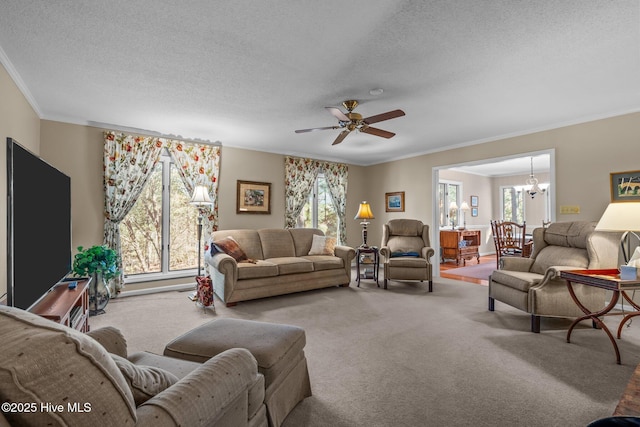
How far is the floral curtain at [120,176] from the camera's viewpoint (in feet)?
14.3

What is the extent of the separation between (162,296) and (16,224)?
3.34 metres

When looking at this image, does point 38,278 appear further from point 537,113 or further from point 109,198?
point 537,113

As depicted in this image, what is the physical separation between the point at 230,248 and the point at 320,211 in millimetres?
2682

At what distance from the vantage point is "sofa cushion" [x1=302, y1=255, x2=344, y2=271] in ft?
16.0

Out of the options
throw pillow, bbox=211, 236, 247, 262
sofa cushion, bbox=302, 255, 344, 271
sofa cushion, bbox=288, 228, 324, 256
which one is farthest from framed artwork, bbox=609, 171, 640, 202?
throw pillow, bbox=211, 236, 247, 262

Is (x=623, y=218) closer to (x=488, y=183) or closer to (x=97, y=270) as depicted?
(x=97, y=270)

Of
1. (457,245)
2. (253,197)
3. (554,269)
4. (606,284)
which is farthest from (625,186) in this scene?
(253,197)

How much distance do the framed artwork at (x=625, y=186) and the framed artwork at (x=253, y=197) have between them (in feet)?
16.6

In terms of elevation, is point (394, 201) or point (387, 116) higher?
point (387, 116)

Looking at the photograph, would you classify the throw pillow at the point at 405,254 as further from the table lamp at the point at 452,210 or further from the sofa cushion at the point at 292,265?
the table lamp at the point at 452,210

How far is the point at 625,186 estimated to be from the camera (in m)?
3.83

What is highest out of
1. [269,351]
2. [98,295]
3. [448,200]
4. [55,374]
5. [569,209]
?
[448,200]

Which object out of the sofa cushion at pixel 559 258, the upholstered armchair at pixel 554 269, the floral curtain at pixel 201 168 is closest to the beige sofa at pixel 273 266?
the floral curtain at pixel 201 168

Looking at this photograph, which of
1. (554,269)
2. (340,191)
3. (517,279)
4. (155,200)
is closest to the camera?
(554,269)
